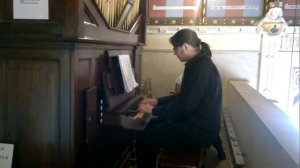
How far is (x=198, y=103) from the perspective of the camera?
7.58 ft

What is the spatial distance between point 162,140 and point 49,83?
0.93 metres

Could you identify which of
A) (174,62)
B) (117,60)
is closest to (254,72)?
(174,62)

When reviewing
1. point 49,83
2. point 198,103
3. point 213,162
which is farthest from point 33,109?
point 213,162

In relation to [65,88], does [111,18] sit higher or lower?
higher

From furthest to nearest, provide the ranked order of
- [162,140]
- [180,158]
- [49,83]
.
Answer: [162,140]
[180,158]
[49,83]

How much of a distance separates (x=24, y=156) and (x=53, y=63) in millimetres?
655

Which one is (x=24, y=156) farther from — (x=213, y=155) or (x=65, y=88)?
(x=213, y=155)

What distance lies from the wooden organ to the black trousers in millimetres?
438

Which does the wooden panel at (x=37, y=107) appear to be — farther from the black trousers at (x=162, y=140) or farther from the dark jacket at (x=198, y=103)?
the dark jacket at (x=198, y=103)

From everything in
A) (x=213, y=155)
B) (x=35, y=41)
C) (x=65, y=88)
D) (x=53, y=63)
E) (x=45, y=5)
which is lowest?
(x=213, y=155)

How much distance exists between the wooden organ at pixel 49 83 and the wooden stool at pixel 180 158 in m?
0.54

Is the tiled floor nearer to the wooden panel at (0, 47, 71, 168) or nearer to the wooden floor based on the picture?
the wooden floor

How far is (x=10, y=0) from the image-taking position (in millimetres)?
1895

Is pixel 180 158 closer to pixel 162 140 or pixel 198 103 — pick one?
pixel 162 140
